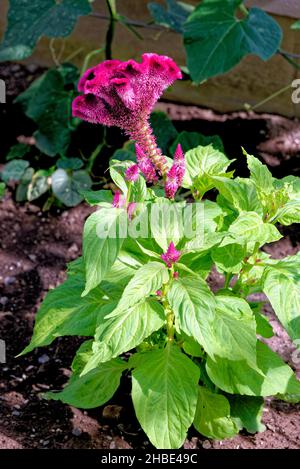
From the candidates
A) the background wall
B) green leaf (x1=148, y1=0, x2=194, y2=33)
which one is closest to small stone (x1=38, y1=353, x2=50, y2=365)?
green leaf (x1=148, y1=0, x2=194, y2=33)

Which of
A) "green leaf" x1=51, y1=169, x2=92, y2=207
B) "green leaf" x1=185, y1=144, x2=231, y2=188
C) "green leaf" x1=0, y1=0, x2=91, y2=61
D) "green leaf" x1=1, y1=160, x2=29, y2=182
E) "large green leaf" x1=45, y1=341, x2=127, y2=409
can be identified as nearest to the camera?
"green leaf" x1=185, y1=144, x2=231, y2=188

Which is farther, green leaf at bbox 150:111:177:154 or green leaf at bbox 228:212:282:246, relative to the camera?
green leaf at bbox 150:111:177:154

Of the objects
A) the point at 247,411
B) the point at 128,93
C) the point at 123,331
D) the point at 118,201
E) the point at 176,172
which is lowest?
the point at 247,411

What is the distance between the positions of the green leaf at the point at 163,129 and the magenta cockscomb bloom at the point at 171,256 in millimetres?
1636

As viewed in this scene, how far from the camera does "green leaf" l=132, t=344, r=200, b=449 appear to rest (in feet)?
6.98

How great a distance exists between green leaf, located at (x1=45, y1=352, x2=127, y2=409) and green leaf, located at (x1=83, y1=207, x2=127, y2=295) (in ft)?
1.78

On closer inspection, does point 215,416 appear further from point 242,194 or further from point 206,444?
point 242,194

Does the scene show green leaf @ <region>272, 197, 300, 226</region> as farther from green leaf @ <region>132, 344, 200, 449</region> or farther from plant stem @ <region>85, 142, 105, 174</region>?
plant stem @ <region>85, 142, 105, 174</region>

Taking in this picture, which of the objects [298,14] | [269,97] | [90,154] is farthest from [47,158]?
[298,14]

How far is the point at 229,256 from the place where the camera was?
7.04 ft

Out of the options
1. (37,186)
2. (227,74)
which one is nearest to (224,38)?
(227,74)

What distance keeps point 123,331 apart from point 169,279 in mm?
189

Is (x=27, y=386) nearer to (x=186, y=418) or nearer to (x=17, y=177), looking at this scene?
(x=186, y=418)

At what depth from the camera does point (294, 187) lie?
7.38ft
